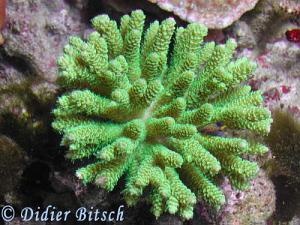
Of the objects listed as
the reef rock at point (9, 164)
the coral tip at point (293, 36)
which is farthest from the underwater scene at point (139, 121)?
the coral tip at point (293, 36)

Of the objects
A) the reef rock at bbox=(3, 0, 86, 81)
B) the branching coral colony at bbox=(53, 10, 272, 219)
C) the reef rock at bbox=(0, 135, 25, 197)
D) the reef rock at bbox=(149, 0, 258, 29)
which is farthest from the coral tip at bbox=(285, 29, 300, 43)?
the reef rock at bbox=(0, 135, 25, 197)

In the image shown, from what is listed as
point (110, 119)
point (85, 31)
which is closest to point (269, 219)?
point (110, 119)

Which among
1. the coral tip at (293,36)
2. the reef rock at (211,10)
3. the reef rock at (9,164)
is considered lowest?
the reef rock at (9,164)

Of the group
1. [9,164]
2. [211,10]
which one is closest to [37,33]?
[9,164]

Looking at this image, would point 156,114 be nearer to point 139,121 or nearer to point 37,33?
point 139,121

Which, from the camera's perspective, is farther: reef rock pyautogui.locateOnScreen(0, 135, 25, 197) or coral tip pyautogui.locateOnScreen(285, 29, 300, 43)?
coral tip pyautogui.locateOnScreen(285, 29, 300, 43)

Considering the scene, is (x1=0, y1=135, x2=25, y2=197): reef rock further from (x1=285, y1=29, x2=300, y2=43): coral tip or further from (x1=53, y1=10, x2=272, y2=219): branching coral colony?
(x1=285, y1=29, x2=300, y2=43): coral tip

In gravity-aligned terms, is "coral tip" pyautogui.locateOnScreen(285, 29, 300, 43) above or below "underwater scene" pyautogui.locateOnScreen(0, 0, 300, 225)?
above

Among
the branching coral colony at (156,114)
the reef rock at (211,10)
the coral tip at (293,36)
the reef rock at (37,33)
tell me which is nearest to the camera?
the branching coral colony at (156,114)

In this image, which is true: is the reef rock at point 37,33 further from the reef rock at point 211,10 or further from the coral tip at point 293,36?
the coral tip at point 293,36
